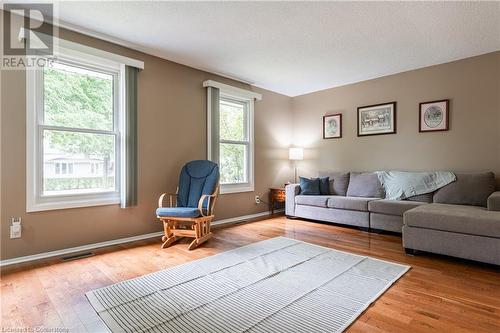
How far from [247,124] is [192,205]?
2.04 meters

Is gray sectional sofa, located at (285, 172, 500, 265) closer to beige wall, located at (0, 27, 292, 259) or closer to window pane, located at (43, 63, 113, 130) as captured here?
beige wall, located at (0, 27, 292, 259)

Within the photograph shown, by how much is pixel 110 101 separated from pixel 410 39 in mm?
3663

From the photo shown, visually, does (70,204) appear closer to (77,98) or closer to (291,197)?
(77,98)

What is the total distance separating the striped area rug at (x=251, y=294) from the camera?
65.9 inches

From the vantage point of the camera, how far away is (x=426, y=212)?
283cm

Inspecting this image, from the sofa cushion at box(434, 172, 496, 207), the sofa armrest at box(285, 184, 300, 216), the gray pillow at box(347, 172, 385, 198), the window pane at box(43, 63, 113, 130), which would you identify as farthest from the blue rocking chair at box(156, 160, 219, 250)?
the sofa cushion at box(434, 172, 496, 207)

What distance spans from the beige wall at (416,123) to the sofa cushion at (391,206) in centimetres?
90

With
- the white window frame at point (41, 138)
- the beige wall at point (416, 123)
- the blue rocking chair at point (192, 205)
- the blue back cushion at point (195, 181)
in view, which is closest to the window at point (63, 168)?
the white window frame at point (41, 138)

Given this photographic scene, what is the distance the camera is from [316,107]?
541cm

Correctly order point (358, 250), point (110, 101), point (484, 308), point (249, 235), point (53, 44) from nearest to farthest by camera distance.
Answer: point (484, 308)
point (53, 44)
point (358, 250)
point (110, 101)
point (249, 235)

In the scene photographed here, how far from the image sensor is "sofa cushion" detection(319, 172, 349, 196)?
464 centimetres

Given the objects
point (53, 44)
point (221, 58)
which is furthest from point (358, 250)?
point (53, 44)

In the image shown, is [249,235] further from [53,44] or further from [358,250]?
[53,44]

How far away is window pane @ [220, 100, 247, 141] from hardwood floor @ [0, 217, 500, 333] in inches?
75.8
